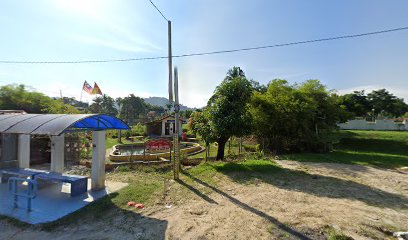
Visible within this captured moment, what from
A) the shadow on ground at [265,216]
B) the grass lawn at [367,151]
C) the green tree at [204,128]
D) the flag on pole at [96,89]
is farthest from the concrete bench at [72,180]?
the flag on pole at [96,89]

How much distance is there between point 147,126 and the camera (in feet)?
111

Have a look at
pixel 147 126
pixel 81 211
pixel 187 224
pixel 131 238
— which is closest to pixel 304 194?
pixel 187 224

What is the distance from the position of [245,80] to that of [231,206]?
23.4 feet

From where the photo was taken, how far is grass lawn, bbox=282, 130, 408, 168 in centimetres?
1373

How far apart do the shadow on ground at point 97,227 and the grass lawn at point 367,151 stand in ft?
33.3

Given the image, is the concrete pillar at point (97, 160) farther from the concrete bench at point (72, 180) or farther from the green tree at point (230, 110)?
the green tree at point (230, 110)

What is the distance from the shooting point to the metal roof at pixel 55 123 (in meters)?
7.20

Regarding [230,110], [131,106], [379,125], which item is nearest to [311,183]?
[230,110]

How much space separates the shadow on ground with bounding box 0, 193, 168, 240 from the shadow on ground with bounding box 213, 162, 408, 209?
4303 millimetres

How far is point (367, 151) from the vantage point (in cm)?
1895

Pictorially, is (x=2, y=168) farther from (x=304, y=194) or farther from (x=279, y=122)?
(x=279, y=122)

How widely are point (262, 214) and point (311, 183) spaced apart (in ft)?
11.9

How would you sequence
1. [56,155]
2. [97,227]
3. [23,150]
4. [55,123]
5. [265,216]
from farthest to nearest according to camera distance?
[23,150] < [56,155] < [55,123] < [265,216] < [97,227]

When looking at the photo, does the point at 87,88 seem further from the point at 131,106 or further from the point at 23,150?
the point at 131,106
